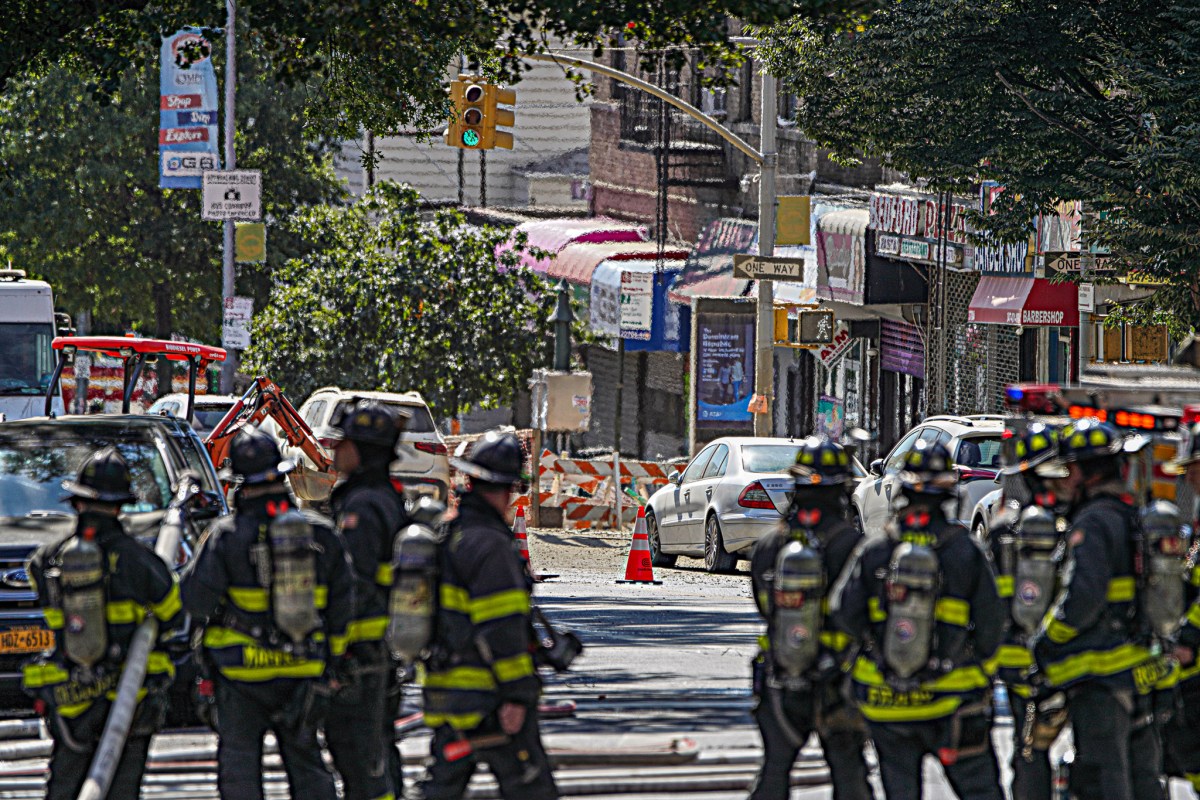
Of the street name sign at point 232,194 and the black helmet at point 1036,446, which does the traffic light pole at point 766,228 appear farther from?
the black helmet at point 1036,446

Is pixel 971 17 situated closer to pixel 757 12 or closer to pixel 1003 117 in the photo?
pixel 1003 117

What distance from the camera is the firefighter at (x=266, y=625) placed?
7.24 m

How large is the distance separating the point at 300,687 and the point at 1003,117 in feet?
44.7

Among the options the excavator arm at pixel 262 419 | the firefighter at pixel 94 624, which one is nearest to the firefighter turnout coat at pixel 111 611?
the firefighter at pixel 94 624

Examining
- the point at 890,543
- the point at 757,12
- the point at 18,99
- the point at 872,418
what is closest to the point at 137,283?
the point at 18,99

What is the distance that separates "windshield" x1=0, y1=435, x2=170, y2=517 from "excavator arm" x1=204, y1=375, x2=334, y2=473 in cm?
893

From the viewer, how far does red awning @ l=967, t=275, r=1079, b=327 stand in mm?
25422

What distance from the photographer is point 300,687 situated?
734cm

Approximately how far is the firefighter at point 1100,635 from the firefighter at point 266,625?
2721 millimetres

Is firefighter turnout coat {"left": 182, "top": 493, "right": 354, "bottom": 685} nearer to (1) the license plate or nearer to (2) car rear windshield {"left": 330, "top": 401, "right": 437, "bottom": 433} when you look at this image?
(1) the license plate

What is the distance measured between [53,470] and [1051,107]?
35.6ft

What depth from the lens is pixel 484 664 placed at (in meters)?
6.86

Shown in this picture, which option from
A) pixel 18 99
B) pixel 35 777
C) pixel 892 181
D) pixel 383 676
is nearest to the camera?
pixel 383 676

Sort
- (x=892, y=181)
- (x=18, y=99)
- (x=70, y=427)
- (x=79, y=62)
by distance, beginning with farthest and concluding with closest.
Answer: (x=18, y=99) < (x=892, y=181) < (x=79, y=62) < (x=70, y=427)
